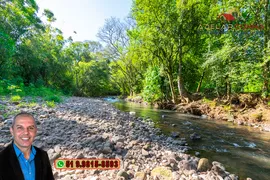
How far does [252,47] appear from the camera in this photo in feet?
38.1

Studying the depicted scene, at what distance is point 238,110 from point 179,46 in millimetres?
7885

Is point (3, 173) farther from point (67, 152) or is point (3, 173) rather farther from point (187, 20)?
point (187, 20)

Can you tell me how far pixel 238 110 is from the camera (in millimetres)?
12094

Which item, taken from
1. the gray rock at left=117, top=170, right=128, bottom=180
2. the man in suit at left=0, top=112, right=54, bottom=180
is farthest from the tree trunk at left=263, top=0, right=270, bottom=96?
the man in suit at left=0, top=112, right=54, bottom=180

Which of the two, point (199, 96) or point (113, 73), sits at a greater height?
point (113, 73)

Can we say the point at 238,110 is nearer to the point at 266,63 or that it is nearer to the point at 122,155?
the point at 266,63

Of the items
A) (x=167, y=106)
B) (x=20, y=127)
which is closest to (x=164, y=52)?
(x=167, y=106)

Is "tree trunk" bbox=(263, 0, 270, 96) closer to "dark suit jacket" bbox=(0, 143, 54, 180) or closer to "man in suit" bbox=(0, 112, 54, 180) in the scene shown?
"man in suit" bbox=(0, 112, 54, 180)

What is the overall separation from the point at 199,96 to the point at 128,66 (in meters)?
18.7

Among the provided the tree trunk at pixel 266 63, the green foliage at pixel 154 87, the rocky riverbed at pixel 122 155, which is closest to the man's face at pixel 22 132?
the rocky riverbed at pixel 122 155

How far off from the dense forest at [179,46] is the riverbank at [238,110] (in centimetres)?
98

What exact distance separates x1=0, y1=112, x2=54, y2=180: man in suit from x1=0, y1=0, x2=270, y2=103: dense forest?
906 centimetres

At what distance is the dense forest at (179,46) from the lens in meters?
11.8

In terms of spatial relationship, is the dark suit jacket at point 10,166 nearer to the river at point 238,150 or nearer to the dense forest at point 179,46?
the river at point 238,150
